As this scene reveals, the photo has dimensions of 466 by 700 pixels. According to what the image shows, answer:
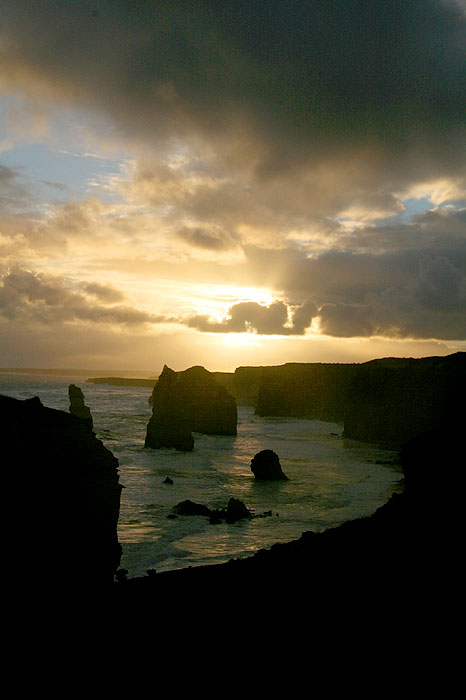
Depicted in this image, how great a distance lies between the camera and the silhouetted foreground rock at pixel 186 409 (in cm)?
4819

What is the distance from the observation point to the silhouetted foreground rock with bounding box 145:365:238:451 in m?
48.2

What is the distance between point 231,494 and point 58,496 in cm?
1847

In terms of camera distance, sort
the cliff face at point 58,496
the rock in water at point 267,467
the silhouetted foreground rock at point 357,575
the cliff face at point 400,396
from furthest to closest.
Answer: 1. the cliff face at point 400,396
2. the rock in water at point 267,467
3. the cliff face at point 58,496
4. the silhouetted foreground rock at point 357,575

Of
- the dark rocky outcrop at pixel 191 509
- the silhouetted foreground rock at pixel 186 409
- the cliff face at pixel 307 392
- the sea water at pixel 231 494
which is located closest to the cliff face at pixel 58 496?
the sea water at pixel 231 494

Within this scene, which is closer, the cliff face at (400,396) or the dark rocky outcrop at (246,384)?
the cliff face at (400,396)

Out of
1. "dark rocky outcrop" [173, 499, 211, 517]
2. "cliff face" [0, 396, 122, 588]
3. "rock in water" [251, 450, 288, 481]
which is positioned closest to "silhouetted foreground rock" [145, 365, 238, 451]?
"rock in water" [251, 450, 288, 481]

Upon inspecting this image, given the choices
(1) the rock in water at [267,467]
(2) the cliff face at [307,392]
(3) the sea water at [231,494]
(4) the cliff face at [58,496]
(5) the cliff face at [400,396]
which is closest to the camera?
(4) the cliff face at [58,496]

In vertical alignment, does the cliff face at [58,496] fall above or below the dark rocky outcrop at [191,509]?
above

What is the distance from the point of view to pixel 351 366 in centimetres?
10575

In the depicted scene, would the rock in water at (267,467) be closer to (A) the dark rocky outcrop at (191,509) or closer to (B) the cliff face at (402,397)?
(A) the dark rocky outcrop at (191,509)

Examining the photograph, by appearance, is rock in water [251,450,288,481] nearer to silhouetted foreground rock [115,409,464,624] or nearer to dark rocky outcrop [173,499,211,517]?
dark rocky outcrop [173,499,211,517]

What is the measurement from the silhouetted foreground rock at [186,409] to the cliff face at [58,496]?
3538cm

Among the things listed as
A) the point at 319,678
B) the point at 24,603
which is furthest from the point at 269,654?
Answer: the point at 24,603

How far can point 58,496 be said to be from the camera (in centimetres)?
1131
